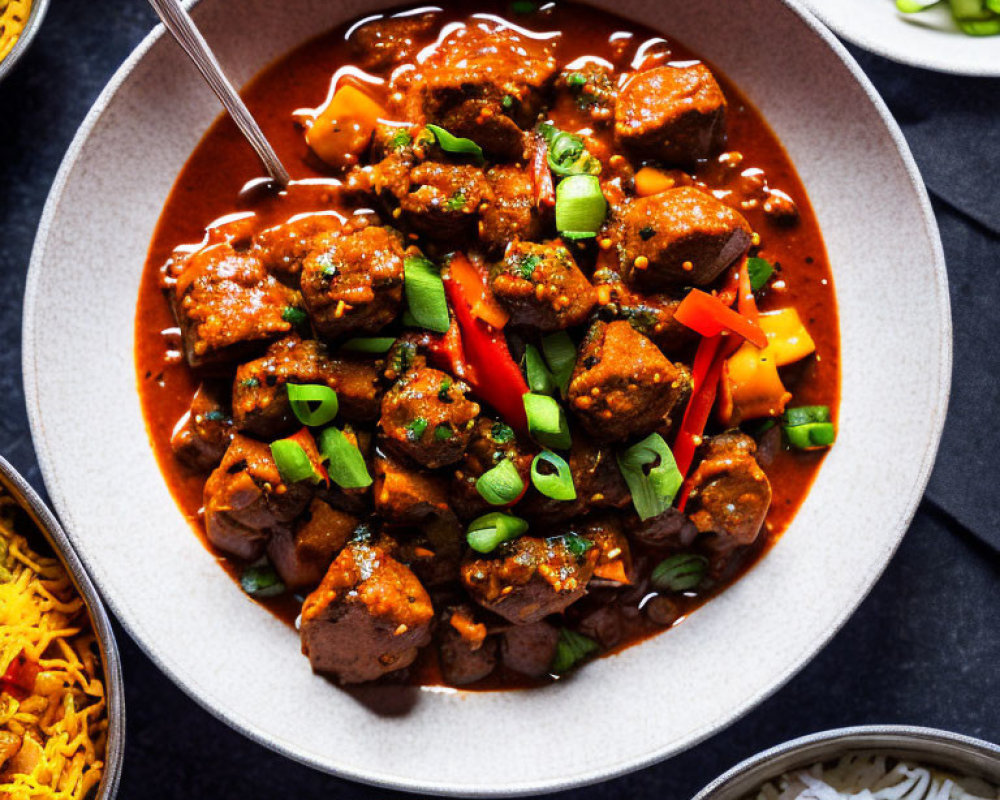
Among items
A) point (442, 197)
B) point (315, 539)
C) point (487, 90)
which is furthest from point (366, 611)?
point (487, 90)

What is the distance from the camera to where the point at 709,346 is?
376 centimetres

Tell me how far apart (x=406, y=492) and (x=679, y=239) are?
1360 mm

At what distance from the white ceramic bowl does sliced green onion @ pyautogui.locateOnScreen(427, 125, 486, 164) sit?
149 cm

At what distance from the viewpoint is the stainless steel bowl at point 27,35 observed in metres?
3.86

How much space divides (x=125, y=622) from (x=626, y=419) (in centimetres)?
205

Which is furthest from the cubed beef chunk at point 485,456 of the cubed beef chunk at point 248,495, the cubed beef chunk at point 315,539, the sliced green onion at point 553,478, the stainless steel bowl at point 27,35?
the stainless steel bowl at point 27,35

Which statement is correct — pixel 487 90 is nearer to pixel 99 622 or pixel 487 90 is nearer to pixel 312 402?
pixel 312 402

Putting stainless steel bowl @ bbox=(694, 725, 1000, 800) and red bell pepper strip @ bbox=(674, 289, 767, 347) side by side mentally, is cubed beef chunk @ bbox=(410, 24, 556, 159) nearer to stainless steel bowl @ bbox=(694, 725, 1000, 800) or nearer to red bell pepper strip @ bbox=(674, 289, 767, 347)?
red bell pepper strip @ bbox=(674, 289, 767, 347)

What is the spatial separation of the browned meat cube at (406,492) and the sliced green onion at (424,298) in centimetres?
53

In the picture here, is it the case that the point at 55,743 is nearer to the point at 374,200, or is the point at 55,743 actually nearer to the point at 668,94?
the point at 374,200

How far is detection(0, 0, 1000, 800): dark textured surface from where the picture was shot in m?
4.12

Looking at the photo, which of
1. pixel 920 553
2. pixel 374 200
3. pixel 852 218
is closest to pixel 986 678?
pixel 920 553

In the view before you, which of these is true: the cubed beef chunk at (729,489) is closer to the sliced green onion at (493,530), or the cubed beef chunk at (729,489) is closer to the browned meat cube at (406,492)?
the sliced green onion at (493,530)

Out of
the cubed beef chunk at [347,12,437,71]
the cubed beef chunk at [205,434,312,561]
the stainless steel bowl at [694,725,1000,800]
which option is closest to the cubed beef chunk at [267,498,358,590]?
the cubed beef chunk at [205,434,312,561]
